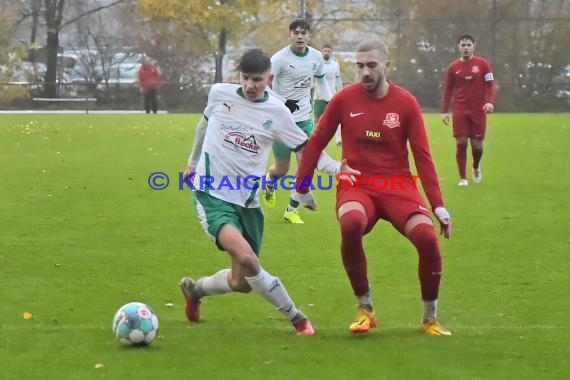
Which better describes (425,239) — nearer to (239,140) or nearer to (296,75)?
(239,140)

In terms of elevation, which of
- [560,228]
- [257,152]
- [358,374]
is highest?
[257,152]

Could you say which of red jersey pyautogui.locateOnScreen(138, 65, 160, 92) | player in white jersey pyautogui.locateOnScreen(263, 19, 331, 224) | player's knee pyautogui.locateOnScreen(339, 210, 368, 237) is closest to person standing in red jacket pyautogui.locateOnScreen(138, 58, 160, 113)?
red jersey pyautogui.locateOnScreen(138, 65, 160, 92)

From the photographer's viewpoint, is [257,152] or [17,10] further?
[17,10]

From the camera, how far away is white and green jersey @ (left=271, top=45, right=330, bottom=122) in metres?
13.0

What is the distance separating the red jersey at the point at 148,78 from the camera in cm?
4067

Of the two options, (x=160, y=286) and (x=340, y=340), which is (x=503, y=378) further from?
(x=160, y=286)

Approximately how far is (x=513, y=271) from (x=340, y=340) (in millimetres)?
2958

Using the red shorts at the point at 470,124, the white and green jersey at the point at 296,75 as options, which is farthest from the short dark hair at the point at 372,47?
the red shorts at the point at 470,124

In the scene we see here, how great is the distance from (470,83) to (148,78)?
2551 cm

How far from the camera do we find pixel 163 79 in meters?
43.4

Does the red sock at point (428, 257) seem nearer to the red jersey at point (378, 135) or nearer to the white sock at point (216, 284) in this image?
the red jersey at point (378, 135)

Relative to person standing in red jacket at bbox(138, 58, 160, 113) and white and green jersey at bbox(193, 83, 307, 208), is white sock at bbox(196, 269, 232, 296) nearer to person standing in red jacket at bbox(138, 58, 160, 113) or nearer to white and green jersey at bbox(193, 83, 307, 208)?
white and green jersey at bbox(193, 83, 307, 208)

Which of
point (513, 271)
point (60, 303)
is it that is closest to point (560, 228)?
point (513, 271)

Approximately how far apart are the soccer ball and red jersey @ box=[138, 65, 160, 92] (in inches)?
1352
